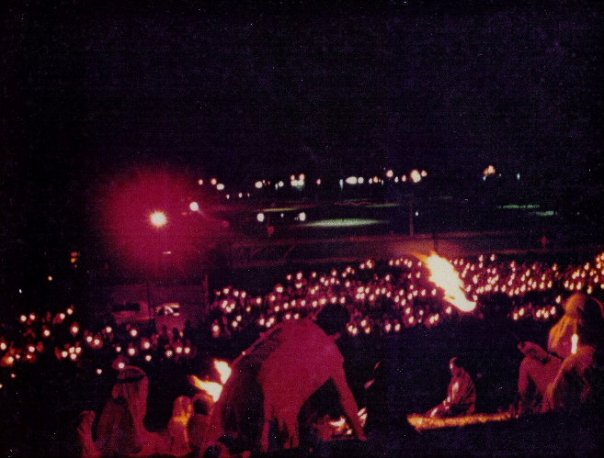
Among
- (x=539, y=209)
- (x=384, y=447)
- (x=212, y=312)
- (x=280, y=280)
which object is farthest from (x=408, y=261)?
(x=384, y=447)

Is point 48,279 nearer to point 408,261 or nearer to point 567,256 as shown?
point 408,261

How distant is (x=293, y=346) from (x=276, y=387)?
1.05 ft

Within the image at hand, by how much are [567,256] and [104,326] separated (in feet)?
23.2

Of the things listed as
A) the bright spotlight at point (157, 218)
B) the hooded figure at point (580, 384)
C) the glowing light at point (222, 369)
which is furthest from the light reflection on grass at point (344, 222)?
the hooded figure at point (580, 384)

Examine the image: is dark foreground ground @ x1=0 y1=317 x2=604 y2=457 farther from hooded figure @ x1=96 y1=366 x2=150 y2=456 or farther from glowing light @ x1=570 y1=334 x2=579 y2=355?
glowing light @ x1=570 y1=334 x2=579 y2=355

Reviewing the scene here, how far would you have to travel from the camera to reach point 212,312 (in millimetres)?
7922

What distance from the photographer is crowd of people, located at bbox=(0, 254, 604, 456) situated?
420 centimetres

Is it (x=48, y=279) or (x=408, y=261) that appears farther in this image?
(x=408, y=261)

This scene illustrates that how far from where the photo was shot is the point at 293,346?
4340mm

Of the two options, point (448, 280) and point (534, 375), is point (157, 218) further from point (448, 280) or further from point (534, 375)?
point (534, 375)

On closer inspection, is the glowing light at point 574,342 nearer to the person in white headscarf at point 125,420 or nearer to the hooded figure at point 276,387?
the hooded figure at point 276,387

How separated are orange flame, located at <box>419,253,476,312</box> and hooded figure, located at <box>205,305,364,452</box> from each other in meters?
3.50

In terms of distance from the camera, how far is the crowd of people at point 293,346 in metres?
4.20

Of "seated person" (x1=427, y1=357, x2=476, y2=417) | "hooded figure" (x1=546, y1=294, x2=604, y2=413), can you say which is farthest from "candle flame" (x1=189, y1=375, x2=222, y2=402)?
"hooded figure" (x1=546, y1=294, x2=604, y2=413)
